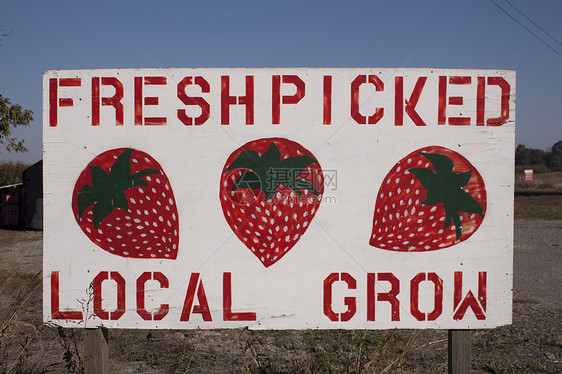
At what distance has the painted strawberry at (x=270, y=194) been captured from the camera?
94.9 inches

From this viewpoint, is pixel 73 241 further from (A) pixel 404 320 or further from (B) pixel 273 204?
(A) pixel 404 320

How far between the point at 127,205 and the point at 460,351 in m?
2.15

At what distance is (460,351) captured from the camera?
2.49 metres

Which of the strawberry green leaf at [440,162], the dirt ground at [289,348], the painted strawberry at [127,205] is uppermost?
the strawberry green leaf at [440,162]

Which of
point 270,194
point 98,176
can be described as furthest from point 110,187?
point 270,194

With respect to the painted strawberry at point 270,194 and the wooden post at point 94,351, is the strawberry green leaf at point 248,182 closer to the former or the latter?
the painted strawberry at point 270,194

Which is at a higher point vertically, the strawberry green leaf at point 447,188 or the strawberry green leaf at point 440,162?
the strawberry green leaf at point 440,162

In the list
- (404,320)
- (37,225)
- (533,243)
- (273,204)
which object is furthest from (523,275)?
(37,225)

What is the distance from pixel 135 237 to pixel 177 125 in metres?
0.70

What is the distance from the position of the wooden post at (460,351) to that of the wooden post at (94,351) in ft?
6.82

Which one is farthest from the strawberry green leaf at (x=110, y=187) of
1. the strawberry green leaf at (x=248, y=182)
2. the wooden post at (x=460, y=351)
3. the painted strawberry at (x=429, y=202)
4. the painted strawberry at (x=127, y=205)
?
the wooden post at (x=460, y=351)

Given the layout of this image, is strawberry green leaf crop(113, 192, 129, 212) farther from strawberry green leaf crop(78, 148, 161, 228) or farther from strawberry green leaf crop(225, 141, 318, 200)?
strawberry green leaf crop(225, 141, 318, 200)

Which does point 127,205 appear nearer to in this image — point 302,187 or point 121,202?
point 121,202

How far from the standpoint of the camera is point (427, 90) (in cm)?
240
